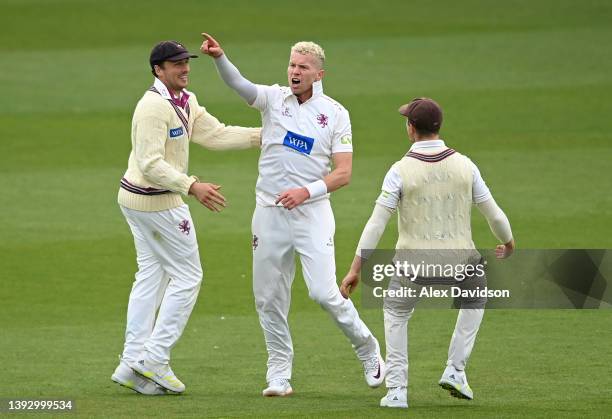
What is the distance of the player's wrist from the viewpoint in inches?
319

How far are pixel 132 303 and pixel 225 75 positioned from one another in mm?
1657

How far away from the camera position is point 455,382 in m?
7.84

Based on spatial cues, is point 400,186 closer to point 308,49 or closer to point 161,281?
point 308,49

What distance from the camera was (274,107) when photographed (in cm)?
838

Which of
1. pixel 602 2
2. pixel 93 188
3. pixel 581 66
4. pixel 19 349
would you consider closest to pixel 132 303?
pixel 19 349

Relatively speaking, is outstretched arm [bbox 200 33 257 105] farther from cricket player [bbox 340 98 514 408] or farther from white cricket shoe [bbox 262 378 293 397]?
white cricket shoe [bbox 262 378 293 397]

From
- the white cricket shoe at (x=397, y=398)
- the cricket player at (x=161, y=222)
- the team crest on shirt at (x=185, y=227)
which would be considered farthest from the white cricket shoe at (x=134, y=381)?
the white cricket shoe at (x=397, y=398)

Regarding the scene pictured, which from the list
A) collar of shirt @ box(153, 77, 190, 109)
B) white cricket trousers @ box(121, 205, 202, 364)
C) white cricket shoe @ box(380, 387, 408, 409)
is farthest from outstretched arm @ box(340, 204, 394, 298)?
collar of shirt @ box(153, 77, 190, 109)

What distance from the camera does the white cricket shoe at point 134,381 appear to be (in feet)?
27.9

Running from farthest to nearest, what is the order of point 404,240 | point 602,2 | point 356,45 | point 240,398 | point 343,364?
1. point 602,2
2. point 356,45
3. point 343,364
4. point 240,398
5. point 404,240

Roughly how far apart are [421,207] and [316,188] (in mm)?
782

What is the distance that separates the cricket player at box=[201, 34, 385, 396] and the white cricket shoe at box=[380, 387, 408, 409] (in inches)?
27.5

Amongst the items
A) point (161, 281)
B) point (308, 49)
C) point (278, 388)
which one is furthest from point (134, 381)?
point (308, 49)

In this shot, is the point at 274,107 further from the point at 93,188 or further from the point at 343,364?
the point at 93,188
